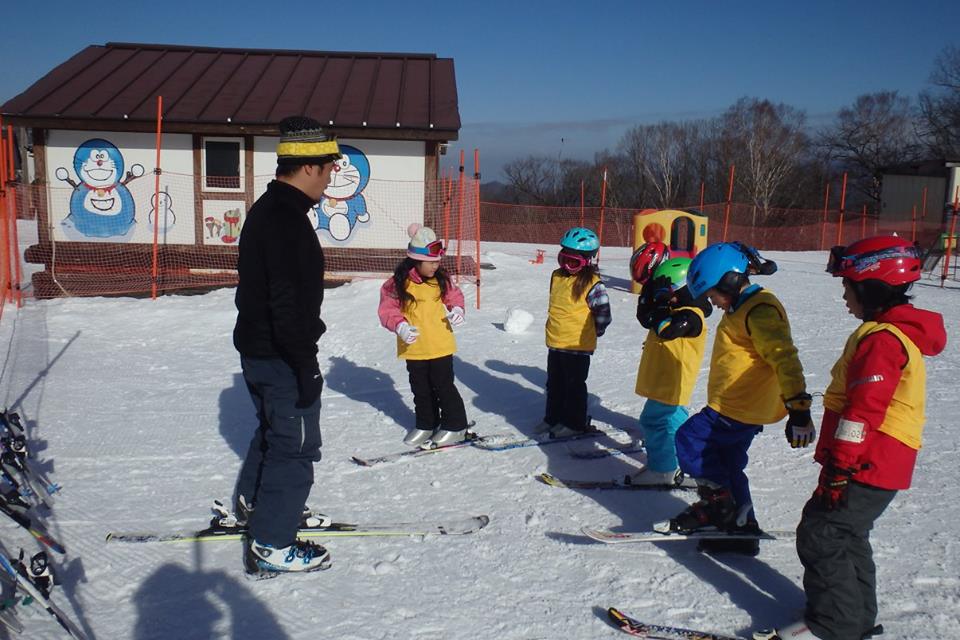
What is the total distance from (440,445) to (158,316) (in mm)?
7237

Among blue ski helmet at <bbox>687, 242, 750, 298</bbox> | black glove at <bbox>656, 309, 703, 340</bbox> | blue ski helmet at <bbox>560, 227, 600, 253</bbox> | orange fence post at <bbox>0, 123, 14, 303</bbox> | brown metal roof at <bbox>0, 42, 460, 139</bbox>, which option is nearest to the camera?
blue ski helmet at <bbox>687, 242, 750, 298</bbox>

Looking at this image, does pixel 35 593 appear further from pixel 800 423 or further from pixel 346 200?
pixel 346 200

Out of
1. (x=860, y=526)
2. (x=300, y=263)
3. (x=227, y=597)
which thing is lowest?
(x=227, y=597)

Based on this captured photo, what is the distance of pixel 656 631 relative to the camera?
3.06m

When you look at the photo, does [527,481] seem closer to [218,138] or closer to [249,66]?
[218,138]

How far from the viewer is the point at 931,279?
18.2 meters

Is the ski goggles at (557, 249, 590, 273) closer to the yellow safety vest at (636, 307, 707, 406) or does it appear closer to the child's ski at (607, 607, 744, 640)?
the yellow safety vest at (636, 307, 707, 406)

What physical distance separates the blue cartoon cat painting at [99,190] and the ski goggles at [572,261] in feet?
35.2

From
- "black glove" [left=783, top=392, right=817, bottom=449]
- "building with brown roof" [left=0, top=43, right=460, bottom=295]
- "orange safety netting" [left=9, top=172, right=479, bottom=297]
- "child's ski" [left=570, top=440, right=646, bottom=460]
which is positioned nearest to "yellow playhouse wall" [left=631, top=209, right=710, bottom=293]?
"orange safety netting" [left=9, top=172, right=479, bottom=297]

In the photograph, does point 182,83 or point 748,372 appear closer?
point 748,372

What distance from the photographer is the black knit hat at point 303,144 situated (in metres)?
3.45

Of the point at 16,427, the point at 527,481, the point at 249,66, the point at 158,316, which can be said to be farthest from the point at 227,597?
the point at 249,66

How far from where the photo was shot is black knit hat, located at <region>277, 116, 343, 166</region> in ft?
11.3

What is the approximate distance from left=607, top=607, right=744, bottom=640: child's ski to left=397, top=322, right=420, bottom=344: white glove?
2.66 metres
